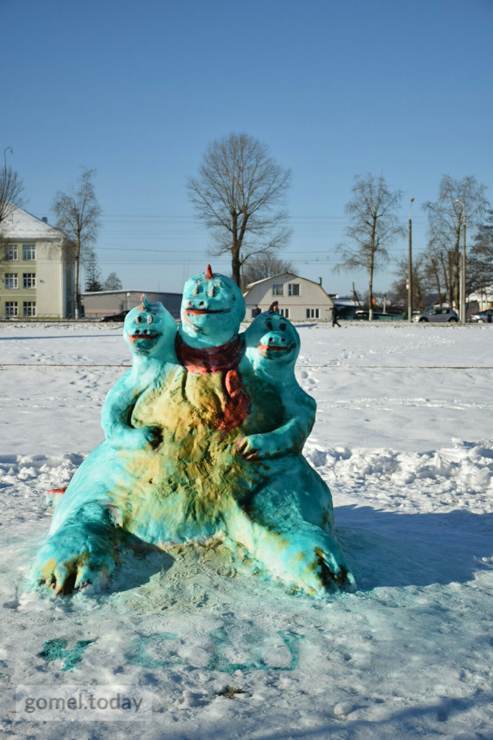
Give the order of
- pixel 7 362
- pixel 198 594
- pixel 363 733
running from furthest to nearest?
pixel 7 362 → pixel 198 594 → pixel 363 733

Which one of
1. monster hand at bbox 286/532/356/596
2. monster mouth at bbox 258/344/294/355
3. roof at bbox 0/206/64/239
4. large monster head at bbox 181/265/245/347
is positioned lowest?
monster hand at bbox 286/532/356/596

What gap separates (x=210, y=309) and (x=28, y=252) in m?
53.5

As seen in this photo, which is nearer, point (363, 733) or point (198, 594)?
point (363, 733)

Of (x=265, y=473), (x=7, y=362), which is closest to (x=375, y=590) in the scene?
(x=265, y=473)

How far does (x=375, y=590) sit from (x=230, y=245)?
125 ft

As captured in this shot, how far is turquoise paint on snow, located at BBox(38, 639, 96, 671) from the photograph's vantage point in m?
2.45

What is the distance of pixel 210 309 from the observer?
325 cm

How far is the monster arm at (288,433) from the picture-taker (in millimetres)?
3205

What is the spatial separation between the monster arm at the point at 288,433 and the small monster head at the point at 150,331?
1.85 ft

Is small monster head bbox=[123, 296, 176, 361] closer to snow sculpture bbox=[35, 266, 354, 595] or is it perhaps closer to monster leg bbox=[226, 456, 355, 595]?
snow sculpture bbox=[35, 266, 354, 595]

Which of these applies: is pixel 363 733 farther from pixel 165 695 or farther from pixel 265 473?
pixel 265 473

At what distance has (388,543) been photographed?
3828 millimetres

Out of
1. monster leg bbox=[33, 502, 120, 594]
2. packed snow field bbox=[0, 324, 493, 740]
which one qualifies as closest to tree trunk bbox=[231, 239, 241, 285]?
A: packed snow field bbox=[0, 324, 493, 740]

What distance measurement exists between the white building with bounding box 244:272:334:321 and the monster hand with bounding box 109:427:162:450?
53885 mm
